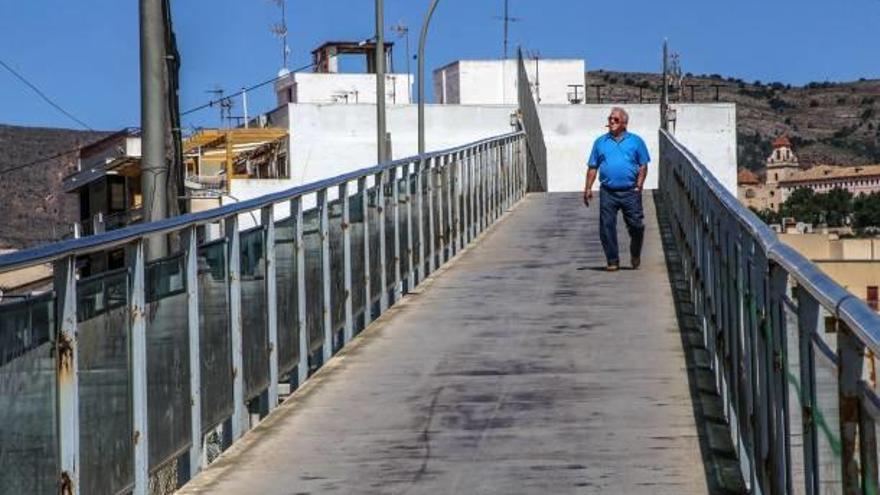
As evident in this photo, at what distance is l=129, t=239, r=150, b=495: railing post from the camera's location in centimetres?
788

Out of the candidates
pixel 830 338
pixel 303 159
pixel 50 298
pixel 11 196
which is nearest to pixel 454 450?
pixel 50 298

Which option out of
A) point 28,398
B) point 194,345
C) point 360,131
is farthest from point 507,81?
point 28,398

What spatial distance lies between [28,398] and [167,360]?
2159 mm

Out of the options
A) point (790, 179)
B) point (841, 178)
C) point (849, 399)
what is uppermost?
point (849, 399)

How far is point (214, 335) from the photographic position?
9.71 metres

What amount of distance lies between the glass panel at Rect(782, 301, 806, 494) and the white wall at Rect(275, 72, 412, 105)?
249 feet

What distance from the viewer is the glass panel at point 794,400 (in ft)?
19.1

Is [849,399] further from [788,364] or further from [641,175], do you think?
[641,175]

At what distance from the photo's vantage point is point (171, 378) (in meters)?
8.68

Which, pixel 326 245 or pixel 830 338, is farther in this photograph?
pixel 326 245

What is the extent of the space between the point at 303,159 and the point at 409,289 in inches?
1864

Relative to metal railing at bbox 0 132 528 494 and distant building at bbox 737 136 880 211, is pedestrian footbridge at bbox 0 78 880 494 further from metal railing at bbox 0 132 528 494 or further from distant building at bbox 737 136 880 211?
distant building at bbox 737 136 880 211

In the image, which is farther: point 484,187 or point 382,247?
point 484,187

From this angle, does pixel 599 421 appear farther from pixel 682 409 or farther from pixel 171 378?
pixel 171 378
